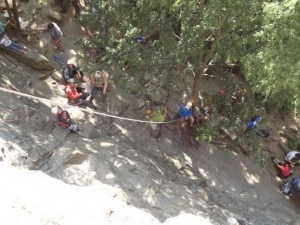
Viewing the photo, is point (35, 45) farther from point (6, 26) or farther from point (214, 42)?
point (214, 42)

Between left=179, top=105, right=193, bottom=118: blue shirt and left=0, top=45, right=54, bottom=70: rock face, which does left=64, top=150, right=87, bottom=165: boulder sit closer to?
left=179, top=105, right=193, bottom=118: blue shirt

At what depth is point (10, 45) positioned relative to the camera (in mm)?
11477

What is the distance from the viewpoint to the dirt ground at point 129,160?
882cm

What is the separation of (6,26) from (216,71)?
6565 mm

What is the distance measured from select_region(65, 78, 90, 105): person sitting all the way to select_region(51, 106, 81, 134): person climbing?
0.97 meters

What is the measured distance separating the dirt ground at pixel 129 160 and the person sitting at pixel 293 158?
0.60 meters

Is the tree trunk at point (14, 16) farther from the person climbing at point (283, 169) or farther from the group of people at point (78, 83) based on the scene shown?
the person climbing at point (283, 169)

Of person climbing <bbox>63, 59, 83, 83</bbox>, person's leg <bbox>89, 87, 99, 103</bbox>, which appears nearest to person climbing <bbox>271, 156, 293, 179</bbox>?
person's leg <bbox>89, 87, 99, 103</bbox>

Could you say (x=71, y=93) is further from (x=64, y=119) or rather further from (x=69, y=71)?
(x=64, y=119)

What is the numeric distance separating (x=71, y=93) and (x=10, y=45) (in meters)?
2.43

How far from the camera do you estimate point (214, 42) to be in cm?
998

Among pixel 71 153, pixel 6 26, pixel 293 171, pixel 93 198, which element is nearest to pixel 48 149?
pixel 71 153

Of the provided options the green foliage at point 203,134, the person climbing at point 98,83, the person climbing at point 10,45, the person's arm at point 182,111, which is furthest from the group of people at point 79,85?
the green foliage at point 203,134

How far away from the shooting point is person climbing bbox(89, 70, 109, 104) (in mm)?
10969
